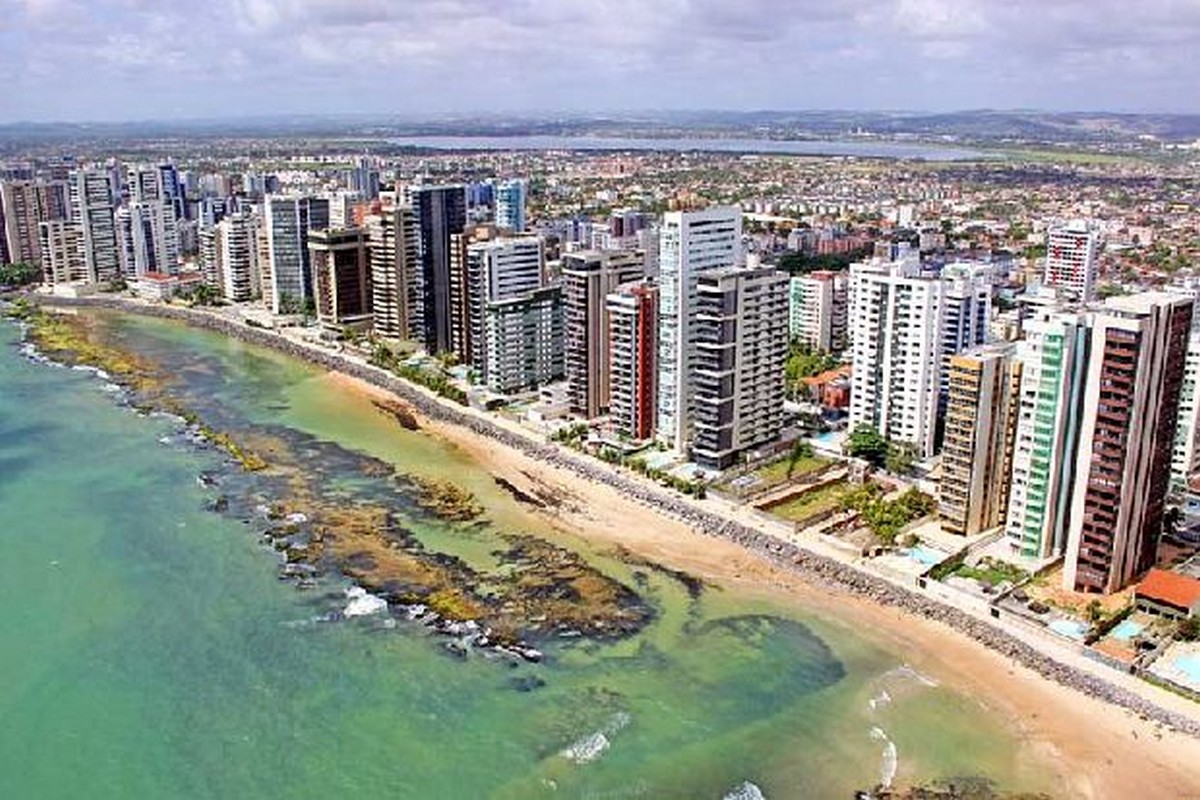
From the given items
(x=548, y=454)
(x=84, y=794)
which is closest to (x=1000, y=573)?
(x=548, y=454)

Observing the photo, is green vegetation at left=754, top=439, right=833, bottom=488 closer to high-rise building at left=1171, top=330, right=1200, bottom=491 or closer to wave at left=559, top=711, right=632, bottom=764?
high-rise building at left=1171, top=330, right=1200, bottom=491

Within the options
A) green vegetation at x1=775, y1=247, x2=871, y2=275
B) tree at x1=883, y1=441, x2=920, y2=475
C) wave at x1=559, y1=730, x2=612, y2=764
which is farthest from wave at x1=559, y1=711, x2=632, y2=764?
green vegetation at x1=775, y1=247, x2=871, y2=275

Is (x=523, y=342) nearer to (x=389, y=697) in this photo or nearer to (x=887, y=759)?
(x=389, y=697)

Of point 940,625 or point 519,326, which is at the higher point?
point 519,326

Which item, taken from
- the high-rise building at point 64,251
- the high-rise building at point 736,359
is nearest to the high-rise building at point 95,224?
the high-rise building at point 64,251

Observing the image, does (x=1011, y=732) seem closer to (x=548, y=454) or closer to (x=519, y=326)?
(x=548, y=454)

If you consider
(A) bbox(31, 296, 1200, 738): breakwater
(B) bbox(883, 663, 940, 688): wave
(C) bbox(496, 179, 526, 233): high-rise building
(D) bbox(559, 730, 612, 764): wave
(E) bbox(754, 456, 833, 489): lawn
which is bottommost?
(D) bbox(559, 730, 612, 764): wave

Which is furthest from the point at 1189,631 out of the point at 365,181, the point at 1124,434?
the point at 365,181
